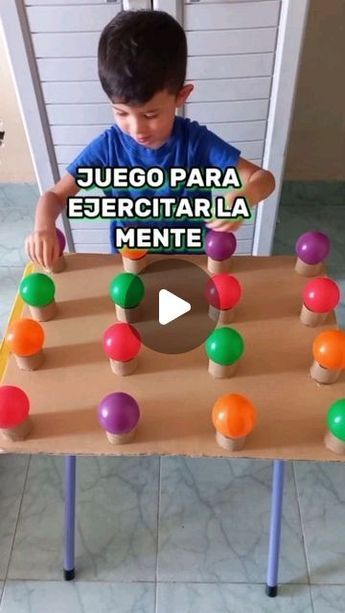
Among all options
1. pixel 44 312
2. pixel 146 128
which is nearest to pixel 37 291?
pixel 44 312

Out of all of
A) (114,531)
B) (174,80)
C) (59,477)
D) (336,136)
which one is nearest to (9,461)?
(59,477)

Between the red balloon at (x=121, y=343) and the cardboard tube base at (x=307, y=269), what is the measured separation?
0.93ft

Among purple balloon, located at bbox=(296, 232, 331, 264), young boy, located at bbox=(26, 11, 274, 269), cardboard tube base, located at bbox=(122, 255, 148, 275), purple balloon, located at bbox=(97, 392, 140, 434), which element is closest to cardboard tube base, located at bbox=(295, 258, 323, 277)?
purple balloon, located at bbox=(296, 232, 331, 264)

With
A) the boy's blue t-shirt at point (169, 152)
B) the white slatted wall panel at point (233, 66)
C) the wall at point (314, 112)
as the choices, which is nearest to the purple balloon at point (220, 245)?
the boy's blue t-shirt at point (169, 152)

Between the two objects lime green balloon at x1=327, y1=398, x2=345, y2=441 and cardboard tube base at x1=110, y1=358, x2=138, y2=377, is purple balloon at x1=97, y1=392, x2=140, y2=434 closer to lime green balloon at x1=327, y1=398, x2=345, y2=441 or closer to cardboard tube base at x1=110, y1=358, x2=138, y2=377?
cardboard tube base at x1=110, y1=358, x2=138, y2=377

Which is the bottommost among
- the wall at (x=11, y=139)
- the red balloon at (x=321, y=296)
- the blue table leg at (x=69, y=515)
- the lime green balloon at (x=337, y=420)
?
the blue table leg at (x=69, y=515)

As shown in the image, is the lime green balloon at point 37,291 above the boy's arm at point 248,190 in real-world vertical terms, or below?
below

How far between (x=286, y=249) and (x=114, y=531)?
81cm

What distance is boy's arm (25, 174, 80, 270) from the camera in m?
0.86

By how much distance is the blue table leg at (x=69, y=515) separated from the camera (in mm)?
904

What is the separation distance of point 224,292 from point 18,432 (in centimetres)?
31

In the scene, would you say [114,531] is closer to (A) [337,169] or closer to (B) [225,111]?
(B) [225,111]

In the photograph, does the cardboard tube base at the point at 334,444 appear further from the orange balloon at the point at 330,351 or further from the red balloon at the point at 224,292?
the red balloon at the point at 224,292

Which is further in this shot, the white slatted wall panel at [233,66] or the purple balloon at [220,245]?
the white slatted wall panel at [233,66]
